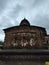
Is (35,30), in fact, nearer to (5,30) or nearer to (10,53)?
(5,30)

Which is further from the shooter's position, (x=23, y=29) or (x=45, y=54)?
(x=23, y=29)

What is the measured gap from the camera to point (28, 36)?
1259cm

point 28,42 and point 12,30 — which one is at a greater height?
point 12,30

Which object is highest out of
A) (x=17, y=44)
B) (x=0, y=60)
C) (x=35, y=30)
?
(x=35, y=30)

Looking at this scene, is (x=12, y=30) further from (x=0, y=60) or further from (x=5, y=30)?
(x=0, y=60)

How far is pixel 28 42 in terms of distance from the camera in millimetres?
12633

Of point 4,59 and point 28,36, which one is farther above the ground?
point 28,36

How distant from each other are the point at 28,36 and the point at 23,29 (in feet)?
2.81

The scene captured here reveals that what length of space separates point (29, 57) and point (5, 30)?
196 inches

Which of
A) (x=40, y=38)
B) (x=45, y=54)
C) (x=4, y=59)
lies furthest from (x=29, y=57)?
(x=40, y=38)

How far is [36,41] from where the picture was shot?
12.3 meters

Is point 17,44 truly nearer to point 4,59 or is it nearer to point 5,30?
point 5,30

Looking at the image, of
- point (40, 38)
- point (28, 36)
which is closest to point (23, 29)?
point (28, 36)

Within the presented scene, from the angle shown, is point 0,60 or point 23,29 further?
point 23,29
